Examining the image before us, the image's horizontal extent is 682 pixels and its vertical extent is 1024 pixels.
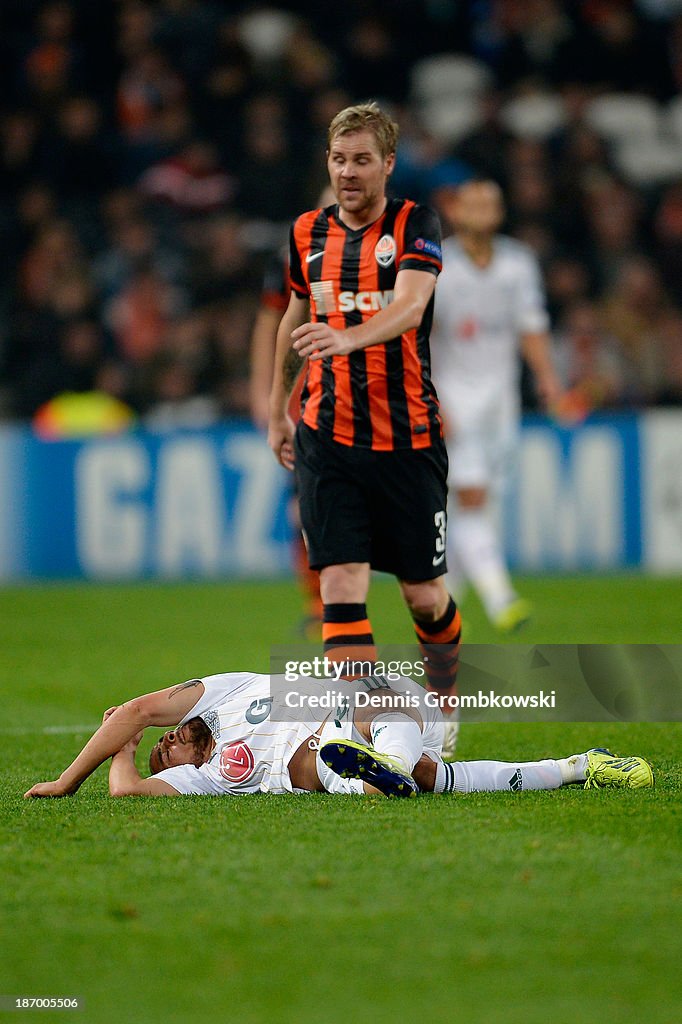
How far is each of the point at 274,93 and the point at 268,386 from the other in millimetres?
7602

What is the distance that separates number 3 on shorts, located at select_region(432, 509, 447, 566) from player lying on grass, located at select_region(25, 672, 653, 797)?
548 mm

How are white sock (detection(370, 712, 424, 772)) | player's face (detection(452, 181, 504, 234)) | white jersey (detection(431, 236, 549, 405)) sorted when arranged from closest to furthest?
white sock (detection(370, 712, 424, 772)) < player's face (detection(452, 181, 504, 234)) < white jersey (detection(431, 236, 549, 405))

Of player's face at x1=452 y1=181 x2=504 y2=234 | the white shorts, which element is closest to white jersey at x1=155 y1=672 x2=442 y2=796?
player's face at x1=452 y1=181 x2=504 y2=234

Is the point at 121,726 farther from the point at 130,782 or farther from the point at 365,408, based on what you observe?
the point at 365,408

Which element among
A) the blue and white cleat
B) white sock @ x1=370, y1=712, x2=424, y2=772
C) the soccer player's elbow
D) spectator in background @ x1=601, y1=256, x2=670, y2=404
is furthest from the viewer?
spectator in background @ x1=601, y1=256, x2=670, y2=404

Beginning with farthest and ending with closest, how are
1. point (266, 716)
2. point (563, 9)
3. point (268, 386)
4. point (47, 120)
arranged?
Answer: point (563, 9)
point (47, 120)
point (268, 386)
point (266, 716)

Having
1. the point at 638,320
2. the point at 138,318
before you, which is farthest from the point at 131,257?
the point at 638,320

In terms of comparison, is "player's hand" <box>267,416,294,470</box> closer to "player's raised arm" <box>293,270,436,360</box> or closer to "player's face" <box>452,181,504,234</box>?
"player's raised arm" <box>293,270,436,360</box>

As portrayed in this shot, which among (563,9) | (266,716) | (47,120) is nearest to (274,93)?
(47,120)

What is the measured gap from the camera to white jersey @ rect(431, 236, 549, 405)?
26.4 ft

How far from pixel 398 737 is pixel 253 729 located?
0.40 meters

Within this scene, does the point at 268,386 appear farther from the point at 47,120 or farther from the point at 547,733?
the point at 47,120

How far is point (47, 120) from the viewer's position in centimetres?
1378

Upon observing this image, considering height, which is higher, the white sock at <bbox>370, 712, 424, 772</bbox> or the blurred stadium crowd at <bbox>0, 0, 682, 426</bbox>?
the blurred stadium crowd at <bbox>0, 0, 682, 426</bbox>
